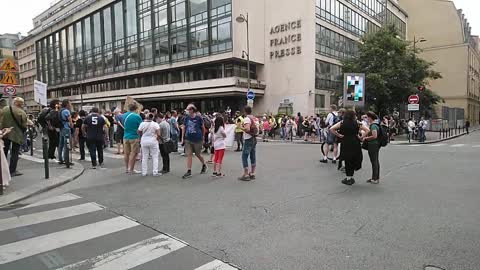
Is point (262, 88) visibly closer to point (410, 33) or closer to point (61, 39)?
point (410, 33)

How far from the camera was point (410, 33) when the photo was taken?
62.9 meters

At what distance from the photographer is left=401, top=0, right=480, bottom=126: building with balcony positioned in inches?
2258

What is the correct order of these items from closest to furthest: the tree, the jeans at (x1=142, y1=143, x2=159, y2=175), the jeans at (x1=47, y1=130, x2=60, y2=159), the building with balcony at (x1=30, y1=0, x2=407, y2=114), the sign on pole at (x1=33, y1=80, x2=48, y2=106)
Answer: the jeans at (x1=142, y1=143, x2=159, y2=175)
the jeans at (x1=47, y1=130, x2=60, y2=159)
the sign on pole at (x1=33, y1=80, x2=48, y2=106)
the tree
the building with balcony at (x1=30, y1=0, x2=407, y2=114)

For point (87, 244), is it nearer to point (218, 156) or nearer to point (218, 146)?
point (218, 156)

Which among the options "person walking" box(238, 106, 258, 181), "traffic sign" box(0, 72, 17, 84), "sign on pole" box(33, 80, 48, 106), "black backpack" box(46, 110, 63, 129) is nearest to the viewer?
"person walking" box(238, 106, 258, 181)

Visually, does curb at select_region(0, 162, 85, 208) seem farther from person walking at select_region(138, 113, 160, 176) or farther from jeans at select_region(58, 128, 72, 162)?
person walking at select_region(138, 113, 160, 176)

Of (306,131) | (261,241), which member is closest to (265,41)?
(306,131)

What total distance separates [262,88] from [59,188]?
33038 millimetres

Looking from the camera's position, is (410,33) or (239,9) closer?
(239,9)

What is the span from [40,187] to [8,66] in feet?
13.3

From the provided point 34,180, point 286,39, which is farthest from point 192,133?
point 286,39

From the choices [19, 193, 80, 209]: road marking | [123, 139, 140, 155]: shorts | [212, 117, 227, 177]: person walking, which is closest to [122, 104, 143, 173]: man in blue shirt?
[123, 139, 140, 155]: shorts

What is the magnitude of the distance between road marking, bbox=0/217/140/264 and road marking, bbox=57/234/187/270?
70cm

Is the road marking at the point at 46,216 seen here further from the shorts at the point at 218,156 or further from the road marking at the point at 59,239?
the shorts at the point at 218,156
